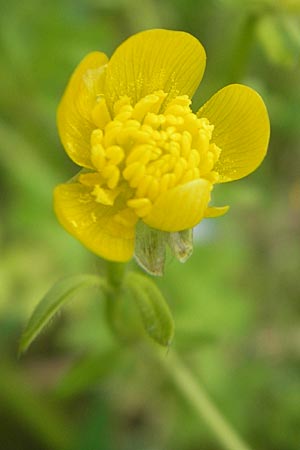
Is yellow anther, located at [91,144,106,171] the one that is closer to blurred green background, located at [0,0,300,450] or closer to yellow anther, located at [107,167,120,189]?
yellow anther, located at [107,167,120,189]

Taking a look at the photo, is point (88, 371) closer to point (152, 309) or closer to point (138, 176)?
point (152, 309)

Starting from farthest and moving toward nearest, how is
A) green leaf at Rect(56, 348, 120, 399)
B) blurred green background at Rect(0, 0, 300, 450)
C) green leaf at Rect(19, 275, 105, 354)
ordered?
blurred green background at Rect(0, 0, 300, 450) < green leaf at Rect(56, 348, 120, 399) < green leaf at Rect(19, 275, 105, 354)

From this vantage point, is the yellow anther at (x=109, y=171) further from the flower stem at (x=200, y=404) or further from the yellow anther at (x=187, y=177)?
the flower stem at (x=200, y=404)

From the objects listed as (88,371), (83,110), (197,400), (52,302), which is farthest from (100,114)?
(197,400)

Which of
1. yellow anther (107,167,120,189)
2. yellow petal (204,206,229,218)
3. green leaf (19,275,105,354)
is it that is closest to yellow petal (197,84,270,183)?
yellow petal (204,206,229,218)

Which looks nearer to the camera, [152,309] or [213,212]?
[213,212]

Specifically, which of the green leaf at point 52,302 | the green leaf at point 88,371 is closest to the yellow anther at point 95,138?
the green leaf at point 52,302
